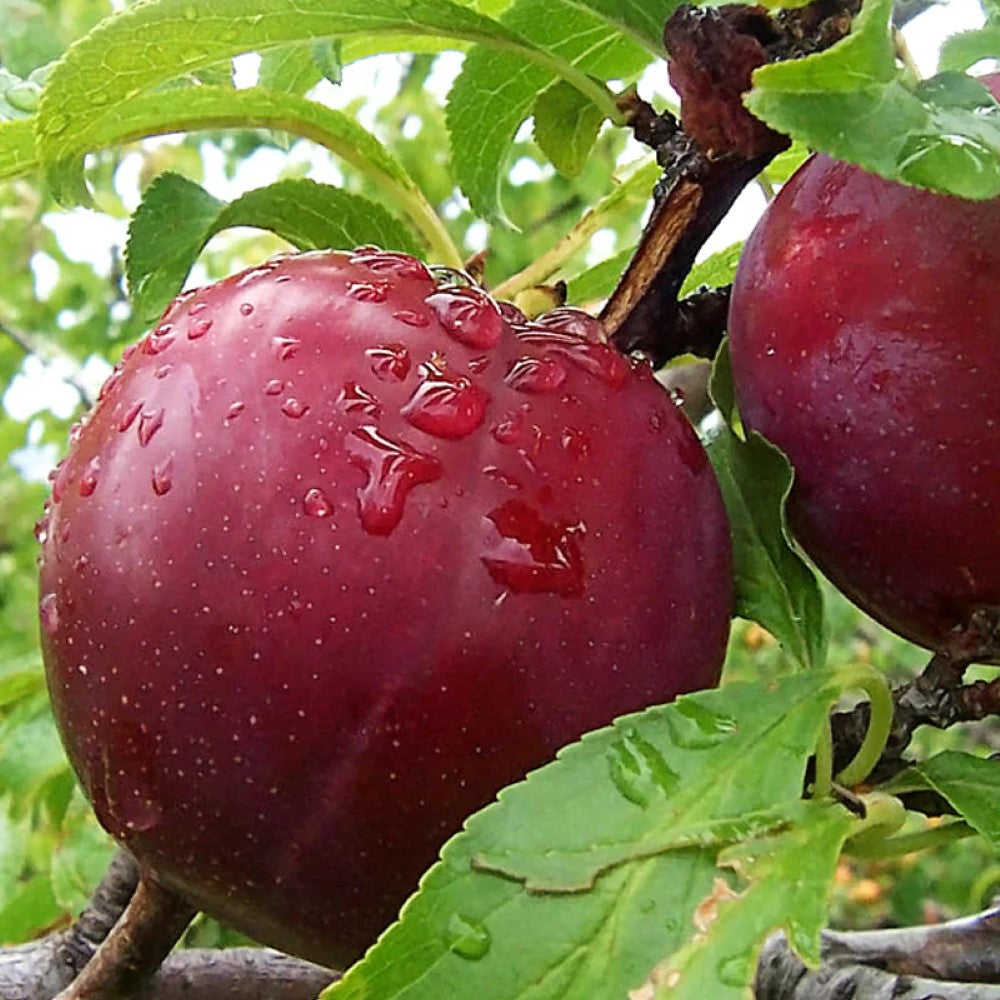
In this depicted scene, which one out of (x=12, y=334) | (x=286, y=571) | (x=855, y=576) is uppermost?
(x=286, y=571)

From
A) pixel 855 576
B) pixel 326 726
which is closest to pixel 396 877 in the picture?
pixel 326 726

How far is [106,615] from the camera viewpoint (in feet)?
1.67

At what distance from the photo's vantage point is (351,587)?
1.55ft

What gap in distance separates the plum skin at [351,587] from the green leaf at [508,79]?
194 mm

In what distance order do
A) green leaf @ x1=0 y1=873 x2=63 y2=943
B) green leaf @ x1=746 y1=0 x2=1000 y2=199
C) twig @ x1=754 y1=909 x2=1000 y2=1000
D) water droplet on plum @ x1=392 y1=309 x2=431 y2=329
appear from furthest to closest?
green leaf @ x1=0 y1=873 x2=63 y2=943
twig @ x1=754 y1=909 x2=1000 y2=1000
water droplet on plum @ x1=392 y1=309 x2=431 y2=329
green leaf @ x1=746 y1=0 x2=1000 y2=199

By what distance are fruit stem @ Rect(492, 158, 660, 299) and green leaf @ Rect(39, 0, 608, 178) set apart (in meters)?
0.15

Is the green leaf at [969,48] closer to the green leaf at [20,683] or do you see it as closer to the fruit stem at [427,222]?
the fruit stem at [427,222]

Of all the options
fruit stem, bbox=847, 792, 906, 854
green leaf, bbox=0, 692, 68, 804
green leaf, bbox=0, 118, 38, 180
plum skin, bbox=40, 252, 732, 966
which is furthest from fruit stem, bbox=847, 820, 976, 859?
green leaf, bbox=0, 692, 68, 804

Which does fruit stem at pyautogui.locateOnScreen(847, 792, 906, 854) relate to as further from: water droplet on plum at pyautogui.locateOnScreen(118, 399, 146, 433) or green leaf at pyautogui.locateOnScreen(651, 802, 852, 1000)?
water droplet on plum at pyautogui.locateOnScreen(118, 399, 146, 433)

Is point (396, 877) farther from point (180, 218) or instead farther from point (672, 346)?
point (180, 218)

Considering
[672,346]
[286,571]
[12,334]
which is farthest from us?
[12,334]

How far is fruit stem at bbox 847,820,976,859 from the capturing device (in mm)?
581

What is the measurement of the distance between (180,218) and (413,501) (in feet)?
1.02

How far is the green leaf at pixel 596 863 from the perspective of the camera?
17.1 inches
